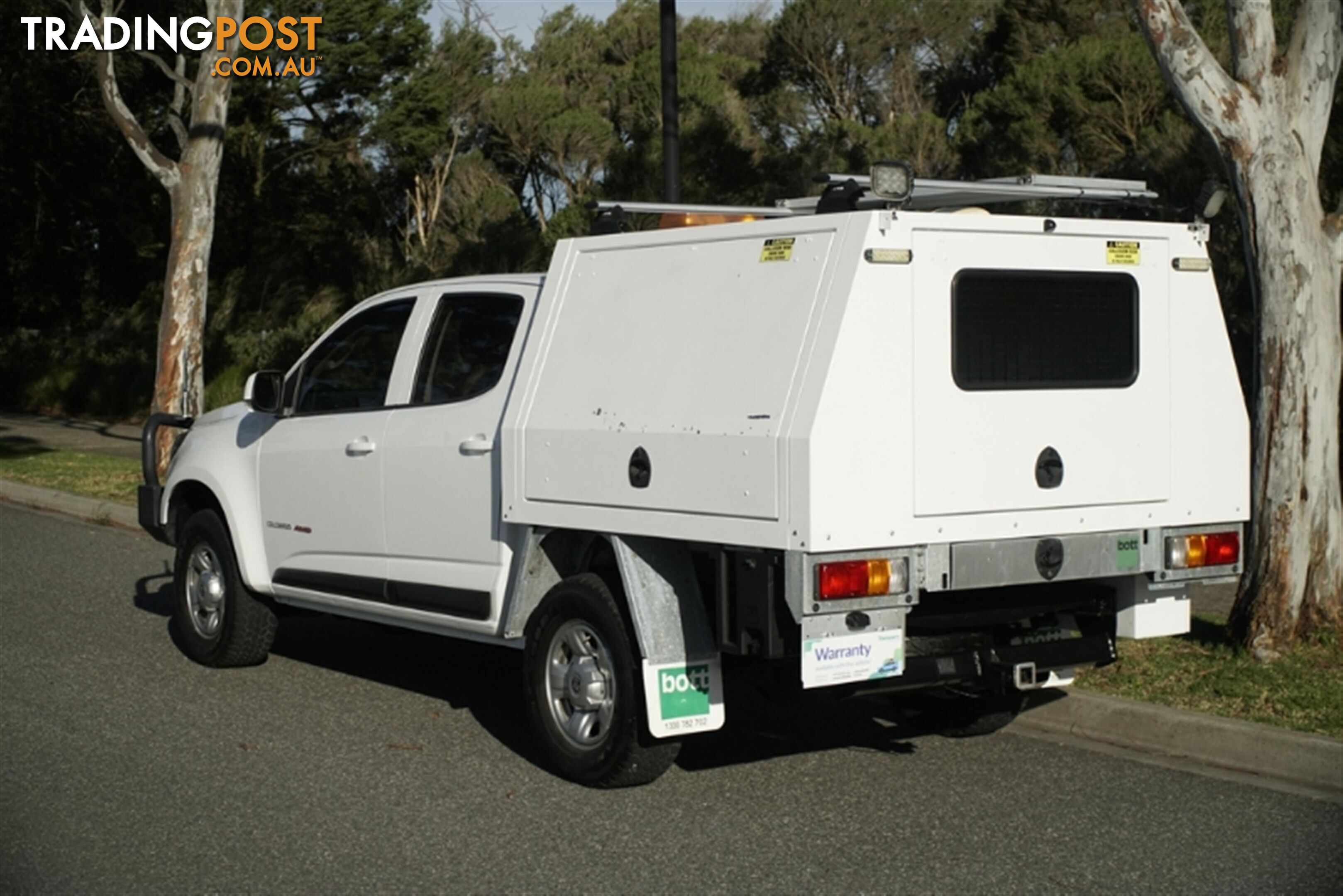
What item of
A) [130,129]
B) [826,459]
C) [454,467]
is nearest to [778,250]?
[826,459]

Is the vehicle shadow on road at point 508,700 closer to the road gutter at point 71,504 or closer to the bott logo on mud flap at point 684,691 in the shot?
the bott logo on mud flap at point 684,691

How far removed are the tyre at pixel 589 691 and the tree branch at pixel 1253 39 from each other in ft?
14.0

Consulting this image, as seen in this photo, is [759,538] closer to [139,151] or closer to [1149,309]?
[1149,309]

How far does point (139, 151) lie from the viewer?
708 inches

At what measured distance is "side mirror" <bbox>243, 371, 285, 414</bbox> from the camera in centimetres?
840

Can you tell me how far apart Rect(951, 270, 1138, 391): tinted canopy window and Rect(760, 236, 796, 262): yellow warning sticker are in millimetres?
595

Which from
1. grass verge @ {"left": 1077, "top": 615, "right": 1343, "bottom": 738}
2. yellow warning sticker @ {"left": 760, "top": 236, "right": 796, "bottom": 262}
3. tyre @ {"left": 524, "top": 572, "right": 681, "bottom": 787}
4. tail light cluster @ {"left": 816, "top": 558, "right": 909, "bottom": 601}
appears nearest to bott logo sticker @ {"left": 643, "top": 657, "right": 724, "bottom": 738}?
tyre @ {"left": 524, "top": 572, "right": 681, "bottom": 787}

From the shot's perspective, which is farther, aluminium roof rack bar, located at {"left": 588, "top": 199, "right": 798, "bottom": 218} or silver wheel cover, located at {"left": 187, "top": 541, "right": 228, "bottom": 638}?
silver wheel cover, located at {"left": 187, "top": 541, "right": 228, "bottom": 638}

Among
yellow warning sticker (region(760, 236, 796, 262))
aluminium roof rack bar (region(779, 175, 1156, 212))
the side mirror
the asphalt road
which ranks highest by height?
aluminium roof rack bar (region(779, 175, 1156, 212))

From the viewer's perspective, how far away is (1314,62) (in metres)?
8.27

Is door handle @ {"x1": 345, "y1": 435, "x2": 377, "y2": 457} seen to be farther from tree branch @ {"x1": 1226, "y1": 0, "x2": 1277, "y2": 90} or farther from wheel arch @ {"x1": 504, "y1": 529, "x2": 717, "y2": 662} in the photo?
tree branch @ {"x1": 1226, "y1": 0, "x2": 1277, "y2": 90}

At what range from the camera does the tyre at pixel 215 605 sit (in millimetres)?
8797

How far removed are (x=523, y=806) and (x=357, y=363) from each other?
8.94 feet

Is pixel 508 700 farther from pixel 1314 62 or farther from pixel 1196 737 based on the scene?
pixel 1314 62
